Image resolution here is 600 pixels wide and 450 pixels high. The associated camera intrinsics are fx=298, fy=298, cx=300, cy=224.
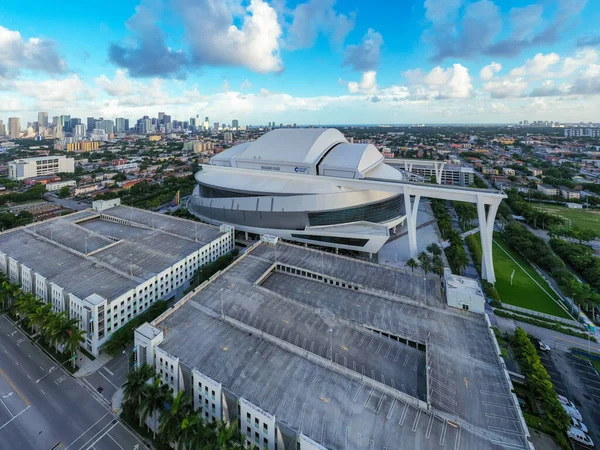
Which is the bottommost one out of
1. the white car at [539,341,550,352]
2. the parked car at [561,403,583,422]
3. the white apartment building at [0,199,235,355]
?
the parked car at [561,403,583,422]

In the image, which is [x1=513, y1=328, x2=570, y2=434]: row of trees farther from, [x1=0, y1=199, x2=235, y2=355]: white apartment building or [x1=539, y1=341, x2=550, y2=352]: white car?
[x1=0, y1=199, x2=235, y2=355]: white apartment building

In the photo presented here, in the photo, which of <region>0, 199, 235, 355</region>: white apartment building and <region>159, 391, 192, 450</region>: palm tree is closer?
<region>159, 391, 192, 450</region>: palm tree

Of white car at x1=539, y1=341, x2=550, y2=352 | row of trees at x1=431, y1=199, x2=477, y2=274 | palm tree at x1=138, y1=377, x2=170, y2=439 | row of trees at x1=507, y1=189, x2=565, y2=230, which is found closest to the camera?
palm tree at x1=138, y1=377, x2=170, y2=439

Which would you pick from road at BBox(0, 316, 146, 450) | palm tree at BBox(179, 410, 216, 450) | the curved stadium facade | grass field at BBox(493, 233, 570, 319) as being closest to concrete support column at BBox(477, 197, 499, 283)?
grass field at BBox(493, 233, 570, 319)

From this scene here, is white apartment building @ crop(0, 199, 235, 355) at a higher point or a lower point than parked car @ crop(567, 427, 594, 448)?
higher

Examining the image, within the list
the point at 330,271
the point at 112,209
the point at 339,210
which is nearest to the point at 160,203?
the point at 112,209

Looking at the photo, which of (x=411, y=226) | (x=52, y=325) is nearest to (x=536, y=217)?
(x=411, y=226)

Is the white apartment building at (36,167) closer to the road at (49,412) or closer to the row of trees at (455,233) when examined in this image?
the road at (49,412)

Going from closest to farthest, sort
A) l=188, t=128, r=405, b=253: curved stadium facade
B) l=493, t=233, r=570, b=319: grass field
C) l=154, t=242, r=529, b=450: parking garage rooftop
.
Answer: l=154, t=242, r=529, b=450: parking garage rooftop → l=493, t=233, r=570, b=319: grass field → l=188, t=128, r=405, b=253: curved stadium facade
